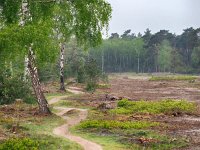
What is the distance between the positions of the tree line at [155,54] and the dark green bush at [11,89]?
112 meters

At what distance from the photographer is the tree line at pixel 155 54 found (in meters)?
156

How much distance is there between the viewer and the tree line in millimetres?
155875

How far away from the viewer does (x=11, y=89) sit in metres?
37.2

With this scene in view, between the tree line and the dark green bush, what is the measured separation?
112023mm

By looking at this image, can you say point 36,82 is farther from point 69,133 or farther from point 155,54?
point 155,54

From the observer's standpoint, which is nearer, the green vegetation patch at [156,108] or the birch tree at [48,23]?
the birch tree at [48,23]

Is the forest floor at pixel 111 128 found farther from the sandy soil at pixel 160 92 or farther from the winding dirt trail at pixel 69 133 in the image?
the sandy soil at pixel 160 92

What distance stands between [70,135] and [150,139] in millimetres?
4505

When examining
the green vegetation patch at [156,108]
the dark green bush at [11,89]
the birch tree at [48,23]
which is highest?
the birch tree at [48,23]

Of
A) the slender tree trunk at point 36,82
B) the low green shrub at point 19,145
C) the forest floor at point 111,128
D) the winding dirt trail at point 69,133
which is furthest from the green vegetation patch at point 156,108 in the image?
the low green shrub at point 19,145

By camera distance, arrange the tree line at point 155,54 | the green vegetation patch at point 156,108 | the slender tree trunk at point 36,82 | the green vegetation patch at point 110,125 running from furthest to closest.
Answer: the tree line at point 155,54, the green vegetation patch at point 156,108, the slender tree trunk at point 36,82, the green vegetation patch at point 110,125

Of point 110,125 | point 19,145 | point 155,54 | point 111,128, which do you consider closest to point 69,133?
point 111,128

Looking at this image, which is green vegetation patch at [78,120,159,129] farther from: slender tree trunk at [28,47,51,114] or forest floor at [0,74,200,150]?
slender tree trunk at [28,47,51,114]

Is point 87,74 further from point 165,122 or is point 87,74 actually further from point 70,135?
point 70,135
